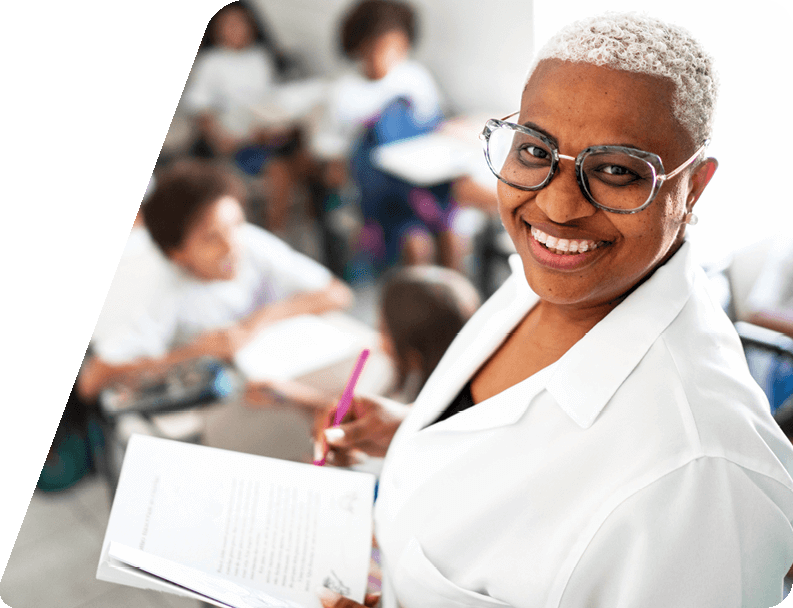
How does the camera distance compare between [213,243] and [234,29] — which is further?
[234,29]

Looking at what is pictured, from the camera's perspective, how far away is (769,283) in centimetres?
167

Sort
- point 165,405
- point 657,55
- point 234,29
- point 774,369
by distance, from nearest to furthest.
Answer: point 657,55 < point 774,369 < point 165,405 < point 234,29

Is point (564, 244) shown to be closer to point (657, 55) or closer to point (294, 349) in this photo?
point (657, 55)

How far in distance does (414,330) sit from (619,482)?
127 cm

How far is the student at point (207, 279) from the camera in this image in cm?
244

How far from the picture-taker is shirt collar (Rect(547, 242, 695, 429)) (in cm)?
89

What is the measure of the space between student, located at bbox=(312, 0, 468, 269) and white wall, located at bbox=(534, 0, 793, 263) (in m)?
1.54

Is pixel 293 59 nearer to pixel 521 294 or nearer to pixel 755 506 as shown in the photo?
pixel 521 294

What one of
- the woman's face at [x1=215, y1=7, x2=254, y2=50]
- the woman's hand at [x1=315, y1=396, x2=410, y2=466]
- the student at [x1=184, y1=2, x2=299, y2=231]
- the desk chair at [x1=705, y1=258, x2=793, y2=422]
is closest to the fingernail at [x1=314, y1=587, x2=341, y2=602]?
the woman's hand at [x1=315, y1=396, x2=410, y2=466]

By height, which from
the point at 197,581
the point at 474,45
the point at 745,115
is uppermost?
the point at 474,45

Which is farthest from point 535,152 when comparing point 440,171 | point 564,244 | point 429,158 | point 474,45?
point 474,45

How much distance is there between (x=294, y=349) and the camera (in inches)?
84.1

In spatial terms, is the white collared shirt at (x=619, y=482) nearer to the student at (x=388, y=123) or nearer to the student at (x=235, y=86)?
the student at (x=388, y=123)

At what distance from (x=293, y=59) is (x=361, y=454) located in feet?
13.0
